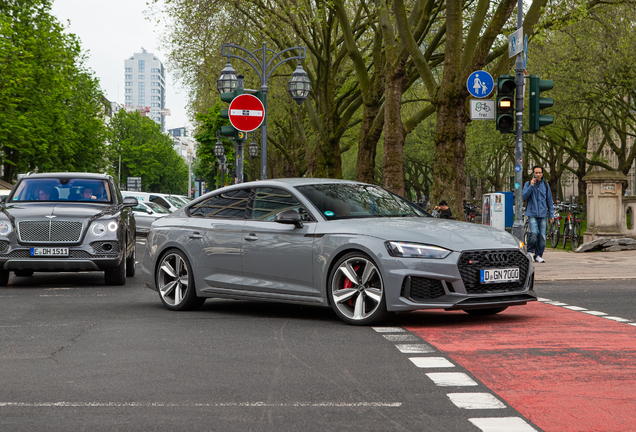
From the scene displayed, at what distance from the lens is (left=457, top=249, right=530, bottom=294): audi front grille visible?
8.14 metres

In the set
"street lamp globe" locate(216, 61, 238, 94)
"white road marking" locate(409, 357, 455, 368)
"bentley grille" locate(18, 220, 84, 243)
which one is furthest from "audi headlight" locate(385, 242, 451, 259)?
"street lamp globe" locate(216, 61, 238, 94)

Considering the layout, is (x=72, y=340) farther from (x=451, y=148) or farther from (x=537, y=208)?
(x=451, y=148)

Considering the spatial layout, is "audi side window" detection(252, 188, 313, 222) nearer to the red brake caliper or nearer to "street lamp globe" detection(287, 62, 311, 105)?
the red brake caliper

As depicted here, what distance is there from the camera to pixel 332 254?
8.55 m

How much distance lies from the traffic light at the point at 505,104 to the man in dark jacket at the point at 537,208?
322 centimetres

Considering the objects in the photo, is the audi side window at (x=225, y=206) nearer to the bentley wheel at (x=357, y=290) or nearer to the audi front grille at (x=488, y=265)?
the bentley wheel at (x=357, y=290)

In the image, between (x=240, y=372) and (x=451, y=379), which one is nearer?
(x=451, y=379)

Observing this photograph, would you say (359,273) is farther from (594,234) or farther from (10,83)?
(10,83)

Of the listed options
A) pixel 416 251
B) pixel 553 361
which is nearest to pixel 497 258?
pixel 416 251

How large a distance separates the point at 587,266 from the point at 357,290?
9.58 m

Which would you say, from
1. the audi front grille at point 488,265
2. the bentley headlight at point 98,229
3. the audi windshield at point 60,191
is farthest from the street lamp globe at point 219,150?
the audi front grille at point 488,265

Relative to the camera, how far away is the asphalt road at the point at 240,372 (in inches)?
192

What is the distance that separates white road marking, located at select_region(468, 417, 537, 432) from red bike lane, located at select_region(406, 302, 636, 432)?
98mm

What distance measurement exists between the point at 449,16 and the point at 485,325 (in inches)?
477
